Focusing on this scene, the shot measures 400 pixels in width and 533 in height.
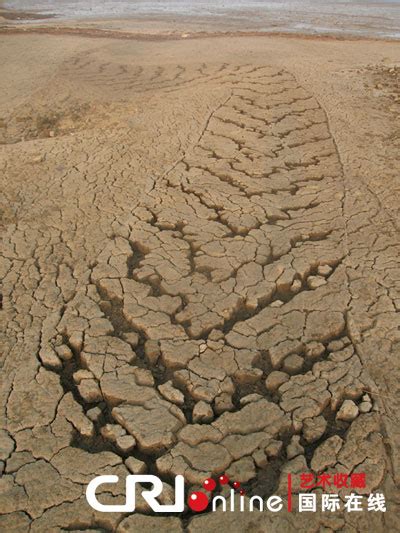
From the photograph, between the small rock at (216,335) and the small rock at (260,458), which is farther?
the small rock at (216,335)

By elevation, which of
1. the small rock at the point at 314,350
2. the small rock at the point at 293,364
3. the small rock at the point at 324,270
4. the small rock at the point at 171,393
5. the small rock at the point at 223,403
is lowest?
the small rock at the point at 223,403

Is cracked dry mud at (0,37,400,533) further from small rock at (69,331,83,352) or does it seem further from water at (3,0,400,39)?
water at (3,0,400,39)

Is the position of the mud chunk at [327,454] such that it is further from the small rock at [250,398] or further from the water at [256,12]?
the water at [256,12]

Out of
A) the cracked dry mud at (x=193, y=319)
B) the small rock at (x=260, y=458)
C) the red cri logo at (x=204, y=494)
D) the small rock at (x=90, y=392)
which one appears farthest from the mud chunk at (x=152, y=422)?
the small rock at (x=260, y=458)

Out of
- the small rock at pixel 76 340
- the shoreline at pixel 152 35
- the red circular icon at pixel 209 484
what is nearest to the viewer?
the red circular icon at pixel 209 484

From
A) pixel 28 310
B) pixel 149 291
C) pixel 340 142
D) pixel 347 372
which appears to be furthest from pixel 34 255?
pixel 340 142

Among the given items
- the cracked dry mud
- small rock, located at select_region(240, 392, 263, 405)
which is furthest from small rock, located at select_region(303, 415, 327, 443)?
small rock, located at select_region(240, 392, 263, 405)

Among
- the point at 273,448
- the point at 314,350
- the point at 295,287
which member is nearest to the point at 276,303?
the point at 295,287

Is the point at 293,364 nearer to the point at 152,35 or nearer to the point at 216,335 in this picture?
the point at 216,335
